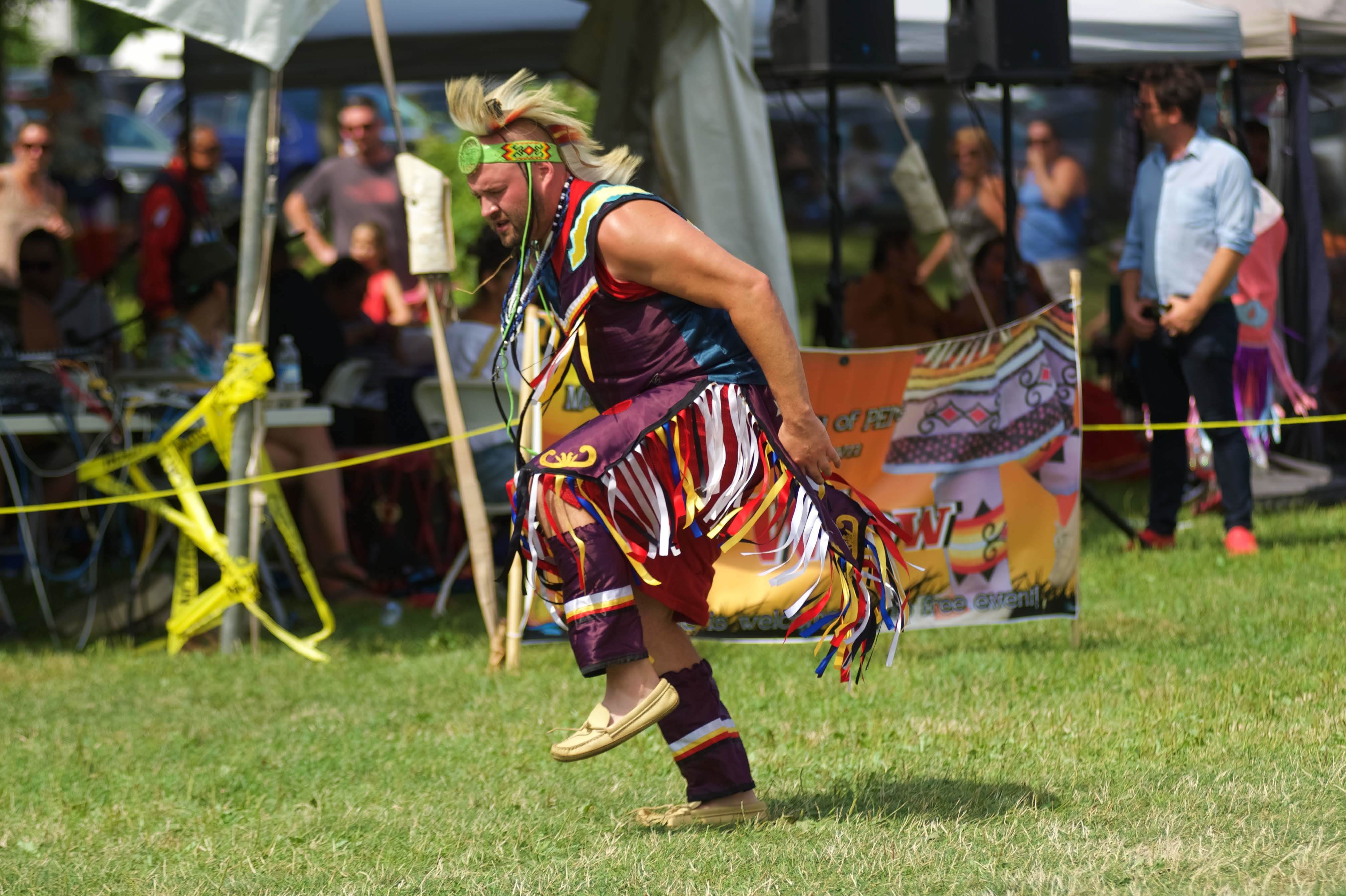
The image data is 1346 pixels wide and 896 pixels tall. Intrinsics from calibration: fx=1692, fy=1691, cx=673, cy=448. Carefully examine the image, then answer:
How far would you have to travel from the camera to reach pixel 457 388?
7.21 meters

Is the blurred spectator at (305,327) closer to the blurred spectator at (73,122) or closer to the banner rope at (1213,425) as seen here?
the banner rope at (1213,425)

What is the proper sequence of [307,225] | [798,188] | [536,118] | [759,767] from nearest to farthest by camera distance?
[536,118] → [759,767] → [307,225] → [798,188]

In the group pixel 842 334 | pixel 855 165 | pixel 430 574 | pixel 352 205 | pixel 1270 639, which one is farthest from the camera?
pixel 855 165

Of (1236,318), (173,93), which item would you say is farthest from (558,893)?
(173,93)

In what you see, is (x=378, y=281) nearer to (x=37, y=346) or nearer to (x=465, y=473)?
(x=37, y=346)

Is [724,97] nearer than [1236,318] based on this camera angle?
Yes

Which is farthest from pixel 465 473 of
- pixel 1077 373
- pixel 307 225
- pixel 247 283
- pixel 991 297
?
pixel 307 225

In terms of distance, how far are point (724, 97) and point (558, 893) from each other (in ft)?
12.8

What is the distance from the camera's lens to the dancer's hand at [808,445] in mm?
3578

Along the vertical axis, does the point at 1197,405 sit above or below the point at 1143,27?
below

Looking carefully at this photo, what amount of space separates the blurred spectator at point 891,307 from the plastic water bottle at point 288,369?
12.6ft

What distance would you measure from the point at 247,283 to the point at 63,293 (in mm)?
3012

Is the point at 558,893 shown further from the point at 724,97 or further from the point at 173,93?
the point at 173,93

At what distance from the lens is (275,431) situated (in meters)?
7.50
